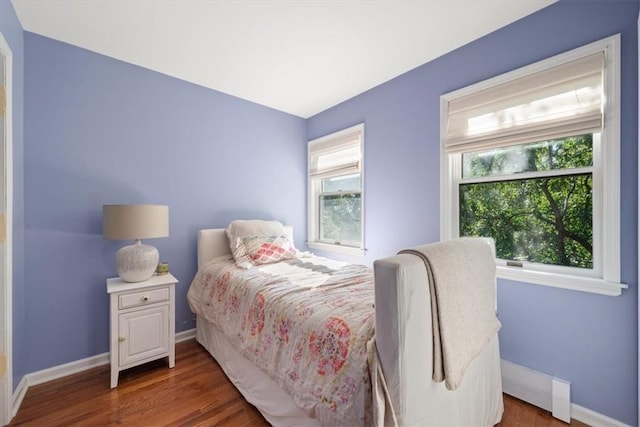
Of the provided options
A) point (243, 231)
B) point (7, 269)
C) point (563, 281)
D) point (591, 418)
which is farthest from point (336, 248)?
point (7, 269)

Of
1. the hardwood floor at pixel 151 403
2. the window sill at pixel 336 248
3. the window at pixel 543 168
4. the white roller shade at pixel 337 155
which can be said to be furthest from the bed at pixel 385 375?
the white roller shade at pixel 337 155

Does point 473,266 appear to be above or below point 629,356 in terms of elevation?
above

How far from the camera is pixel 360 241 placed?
2.99 meters

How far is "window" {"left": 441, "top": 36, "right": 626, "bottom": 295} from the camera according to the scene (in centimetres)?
151

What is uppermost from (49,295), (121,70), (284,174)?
(121,70)

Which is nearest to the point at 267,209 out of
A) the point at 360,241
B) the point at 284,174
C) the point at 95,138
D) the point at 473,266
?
the point at 284,174

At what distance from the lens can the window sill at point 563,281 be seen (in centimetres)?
146

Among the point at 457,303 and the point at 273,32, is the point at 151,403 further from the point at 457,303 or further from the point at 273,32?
the point at 273,32

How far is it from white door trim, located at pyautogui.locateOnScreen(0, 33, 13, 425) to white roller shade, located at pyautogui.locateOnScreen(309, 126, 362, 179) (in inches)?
100

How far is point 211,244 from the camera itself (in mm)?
2656

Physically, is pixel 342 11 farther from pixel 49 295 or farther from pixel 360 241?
pixel 49 295

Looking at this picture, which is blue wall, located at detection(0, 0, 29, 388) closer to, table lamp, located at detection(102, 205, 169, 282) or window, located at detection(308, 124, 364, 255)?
table lamp, located at detection(102, 205, 169, 282)

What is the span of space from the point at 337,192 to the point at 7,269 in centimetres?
271

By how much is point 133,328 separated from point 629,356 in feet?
9.97
